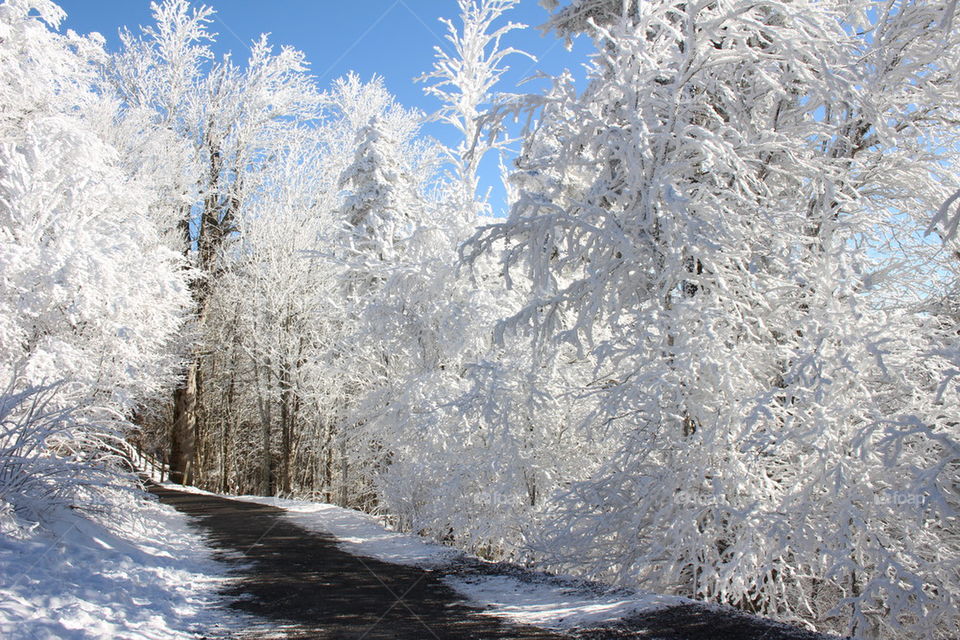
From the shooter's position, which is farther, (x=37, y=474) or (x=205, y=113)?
(x=205, y=113)

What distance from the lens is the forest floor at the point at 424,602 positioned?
169 inches

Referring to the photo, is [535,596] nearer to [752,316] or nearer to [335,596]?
[335,596]

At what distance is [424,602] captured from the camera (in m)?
5.29

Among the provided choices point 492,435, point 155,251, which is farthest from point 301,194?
point 492,435

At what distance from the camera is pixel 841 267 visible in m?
5.81

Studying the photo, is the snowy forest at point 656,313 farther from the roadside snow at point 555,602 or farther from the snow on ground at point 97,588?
the roadside snow at point 555,602

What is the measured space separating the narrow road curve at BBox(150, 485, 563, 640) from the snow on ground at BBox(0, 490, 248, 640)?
1.26 ft

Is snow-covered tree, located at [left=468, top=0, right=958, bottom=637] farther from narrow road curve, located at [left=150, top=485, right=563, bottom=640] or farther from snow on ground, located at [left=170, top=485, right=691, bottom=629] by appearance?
narrow road curve, located at [left=150, top=485, right=563, bottom=640]

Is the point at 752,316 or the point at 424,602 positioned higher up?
the point at 752,316

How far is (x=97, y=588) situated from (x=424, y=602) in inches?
99.8

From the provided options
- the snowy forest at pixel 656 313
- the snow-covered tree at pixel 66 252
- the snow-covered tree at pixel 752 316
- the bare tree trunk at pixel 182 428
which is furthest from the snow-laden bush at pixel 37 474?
the bare tree trunk at pixel 182 428

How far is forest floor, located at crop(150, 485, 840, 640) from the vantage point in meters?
4.29

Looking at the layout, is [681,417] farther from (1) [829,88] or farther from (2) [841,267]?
(1) [829,88]

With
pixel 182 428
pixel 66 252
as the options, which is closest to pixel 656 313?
pixel 66 252
